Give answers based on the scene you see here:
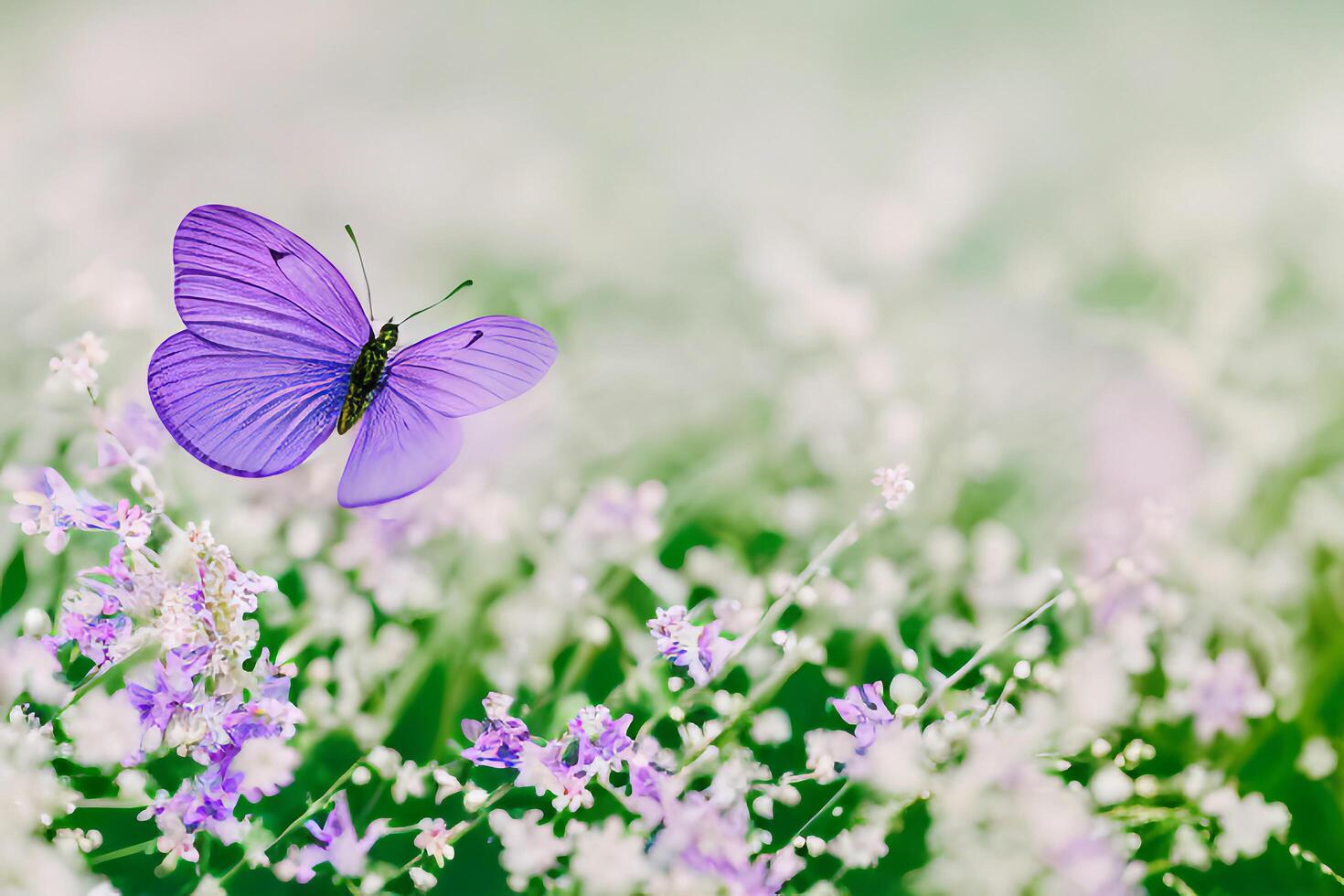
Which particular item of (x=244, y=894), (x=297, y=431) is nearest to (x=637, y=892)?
(x=244, y=894)

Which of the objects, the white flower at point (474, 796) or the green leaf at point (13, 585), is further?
the green leaf at point (13, 585)

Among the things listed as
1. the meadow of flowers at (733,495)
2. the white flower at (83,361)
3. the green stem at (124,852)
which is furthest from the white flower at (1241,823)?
the white flower at (83,361)

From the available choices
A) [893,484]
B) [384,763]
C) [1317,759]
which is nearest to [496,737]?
[384,763]

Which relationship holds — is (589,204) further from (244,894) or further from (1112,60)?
(244,894)

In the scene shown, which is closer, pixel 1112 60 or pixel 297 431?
pixel 297 431

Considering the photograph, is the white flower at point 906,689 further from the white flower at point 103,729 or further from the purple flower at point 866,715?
the white flower at point 103,729

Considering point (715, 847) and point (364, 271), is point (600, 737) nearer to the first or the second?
point (715, 847)
